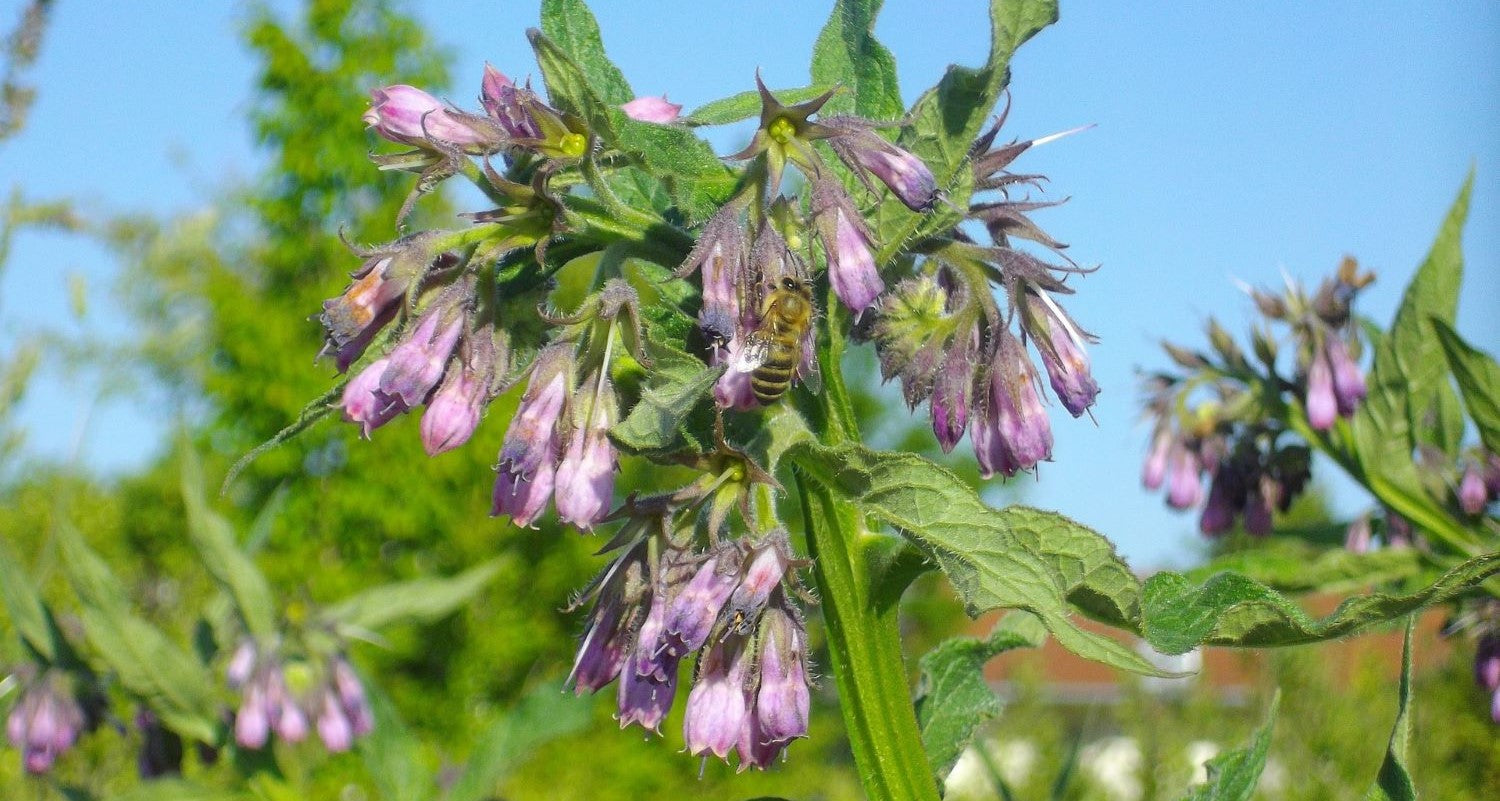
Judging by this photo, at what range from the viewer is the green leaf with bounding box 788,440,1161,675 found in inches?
49.2

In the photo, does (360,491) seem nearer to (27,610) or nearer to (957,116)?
(27,610)

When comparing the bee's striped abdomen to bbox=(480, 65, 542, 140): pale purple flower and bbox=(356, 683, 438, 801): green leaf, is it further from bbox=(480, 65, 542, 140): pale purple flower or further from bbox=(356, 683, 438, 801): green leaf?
bbox=(356, 683, 438, 801): green leaf

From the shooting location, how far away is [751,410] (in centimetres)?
A: 150

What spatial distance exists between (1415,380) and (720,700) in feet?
7.68

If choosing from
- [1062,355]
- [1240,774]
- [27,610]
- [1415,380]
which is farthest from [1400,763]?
[27,610]

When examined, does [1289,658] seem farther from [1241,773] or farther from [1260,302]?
[1241,773]

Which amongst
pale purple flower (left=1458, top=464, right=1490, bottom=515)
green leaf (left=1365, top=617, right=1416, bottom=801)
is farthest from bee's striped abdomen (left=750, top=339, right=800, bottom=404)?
pale purple flower (left=1458, top=464, right=1490, bottom=515)

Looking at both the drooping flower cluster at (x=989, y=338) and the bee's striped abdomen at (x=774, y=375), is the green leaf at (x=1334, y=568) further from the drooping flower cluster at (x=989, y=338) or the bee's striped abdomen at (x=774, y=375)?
the bee's striped abdomen at (x=774, y=375)

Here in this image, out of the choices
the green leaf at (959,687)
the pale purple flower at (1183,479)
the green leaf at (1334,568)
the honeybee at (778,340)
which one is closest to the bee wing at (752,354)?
the honeybee at (778,340)

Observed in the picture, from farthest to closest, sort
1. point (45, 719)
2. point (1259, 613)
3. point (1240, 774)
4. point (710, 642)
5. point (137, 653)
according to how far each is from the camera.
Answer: point (45, 719) → point (137, 653) → point (1240, 774) → point (710, 642) → point (1259, 613)

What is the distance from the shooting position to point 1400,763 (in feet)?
4.89

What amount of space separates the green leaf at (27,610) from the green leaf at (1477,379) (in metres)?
3.17

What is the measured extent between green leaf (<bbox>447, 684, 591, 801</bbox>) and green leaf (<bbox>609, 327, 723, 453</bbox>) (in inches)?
69.2

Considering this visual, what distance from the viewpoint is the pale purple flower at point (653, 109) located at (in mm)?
1520
